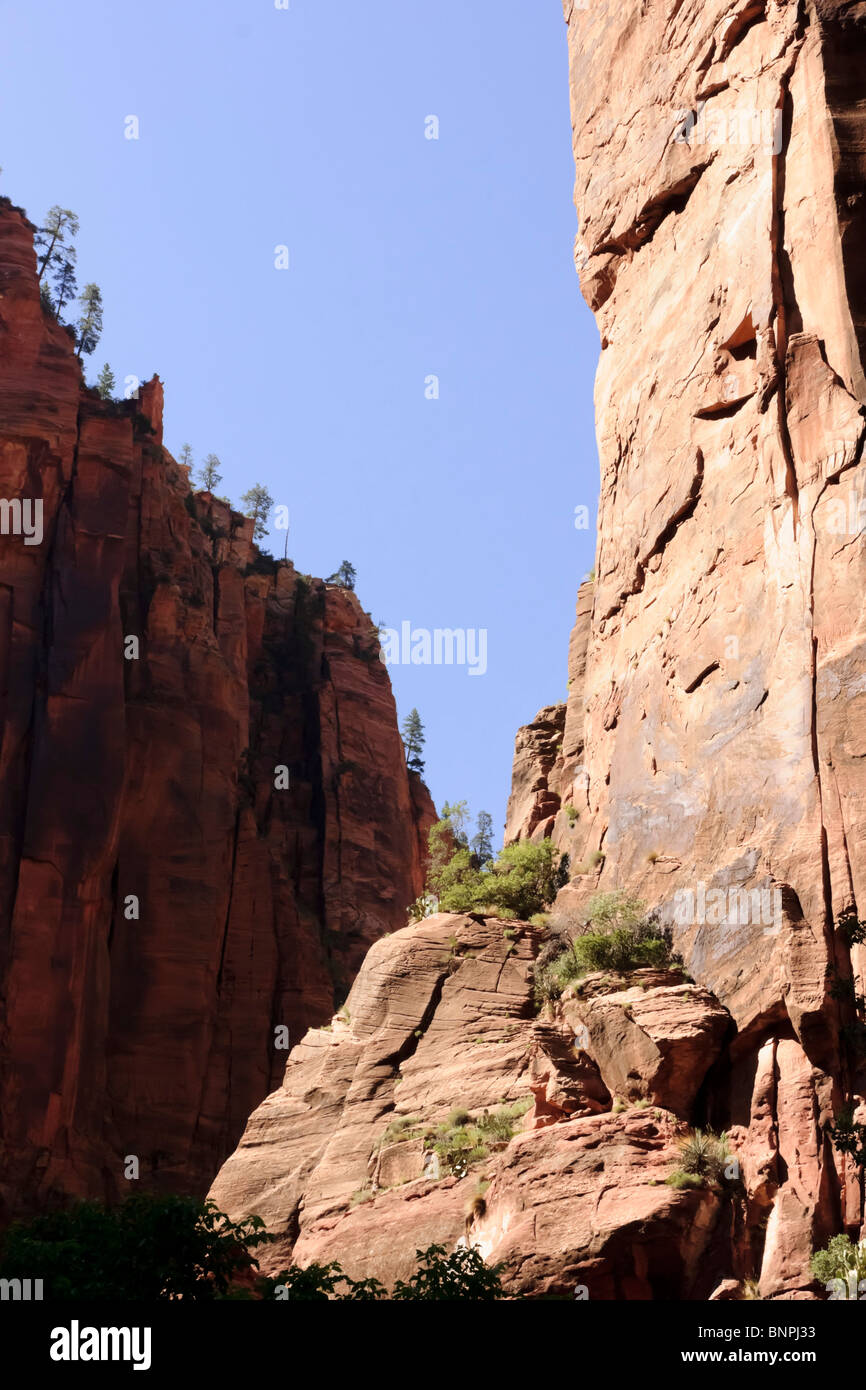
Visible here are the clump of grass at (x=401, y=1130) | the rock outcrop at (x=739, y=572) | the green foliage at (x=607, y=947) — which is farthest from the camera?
the green foliage at (x=607, y=947)

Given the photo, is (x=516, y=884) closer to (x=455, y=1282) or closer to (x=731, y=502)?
(x=731, y=502)

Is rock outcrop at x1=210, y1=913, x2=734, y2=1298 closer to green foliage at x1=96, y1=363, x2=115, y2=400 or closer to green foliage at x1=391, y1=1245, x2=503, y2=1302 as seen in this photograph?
green foliage at x1=391, y1=1245, x2=503, y2=1302

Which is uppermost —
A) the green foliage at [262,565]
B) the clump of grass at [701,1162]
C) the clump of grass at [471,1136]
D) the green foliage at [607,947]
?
the green foliage at [262,565]

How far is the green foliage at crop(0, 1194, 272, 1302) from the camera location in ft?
64.5

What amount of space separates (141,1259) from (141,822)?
41647 mm

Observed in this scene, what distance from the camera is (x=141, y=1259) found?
65.9ft

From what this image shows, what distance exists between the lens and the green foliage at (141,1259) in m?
19.7

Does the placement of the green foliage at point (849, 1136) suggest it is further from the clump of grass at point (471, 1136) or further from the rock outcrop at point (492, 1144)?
the clump of grass at point (471, 1136)

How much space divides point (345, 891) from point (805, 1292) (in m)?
49.3

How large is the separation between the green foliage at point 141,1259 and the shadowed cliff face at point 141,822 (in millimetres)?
31479

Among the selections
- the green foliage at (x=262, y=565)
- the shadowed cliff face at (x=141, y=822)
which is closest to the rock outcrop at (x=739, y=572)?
the shadowed cliff face at (x=141, y=822)

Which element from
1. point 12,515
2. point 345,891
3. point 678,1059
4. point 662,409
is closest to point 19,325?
point 12,515

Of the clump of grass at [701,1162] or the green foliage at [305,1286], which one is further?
the clump of grass at [701,1162]

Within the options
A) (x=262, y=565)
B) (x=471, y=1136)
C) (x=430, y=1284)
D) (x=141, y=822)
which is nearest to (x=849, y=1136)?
(x=430, y=1284)
